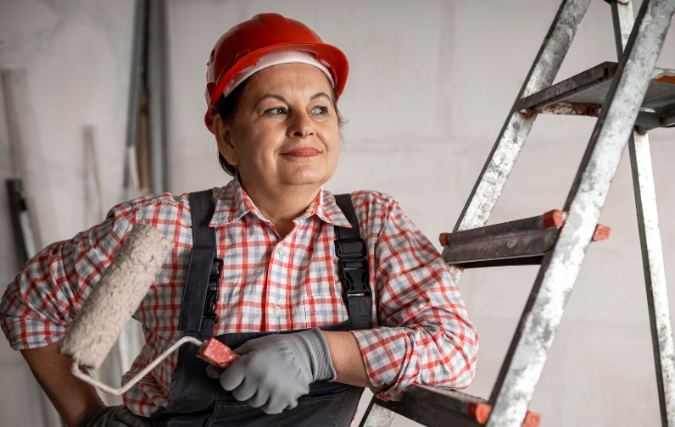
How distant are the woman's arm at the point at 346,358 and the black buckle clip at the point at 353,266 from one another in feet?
0.55

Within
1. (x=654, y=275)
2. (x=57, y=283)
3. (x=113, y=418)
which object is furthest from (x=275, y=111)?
(x=654, y=275)

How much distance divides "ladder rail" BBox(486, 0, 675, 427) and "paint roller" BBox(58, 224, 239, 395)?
589 mm

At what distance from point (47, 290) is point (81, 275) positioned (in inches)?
4.5

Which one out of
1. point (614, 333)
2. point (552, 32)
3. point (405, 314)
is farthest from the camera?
point (614, 333)

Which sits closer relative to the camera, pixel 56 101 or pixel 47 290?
pixel 47 290

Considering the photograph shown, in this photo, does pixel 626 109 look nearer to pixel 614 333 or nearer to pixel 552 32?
pixel 552 32

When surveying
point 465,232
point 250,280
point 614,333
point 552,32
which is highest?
point 552,32

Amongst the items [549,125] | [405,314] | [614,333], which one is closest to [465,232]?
[405,314]

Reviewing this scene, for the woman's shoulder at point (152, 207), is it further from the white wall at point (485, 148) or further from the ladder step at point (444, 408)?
the white wall at point (485, 148)

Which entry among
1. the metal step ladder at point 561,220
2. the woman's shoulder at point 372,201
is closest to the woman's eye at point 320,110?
the woman's shoulder at point 372,201

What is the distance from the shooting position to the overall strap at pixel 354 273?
1281 mm

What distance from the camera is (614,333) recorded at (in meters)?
2.34

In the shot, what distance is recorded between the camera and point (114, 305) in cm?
90

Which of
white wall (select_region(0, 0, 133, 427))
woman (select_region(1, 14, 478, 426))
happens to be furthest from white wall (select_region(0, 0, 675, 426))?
woman (select_region(1, 14, 478, 426))
